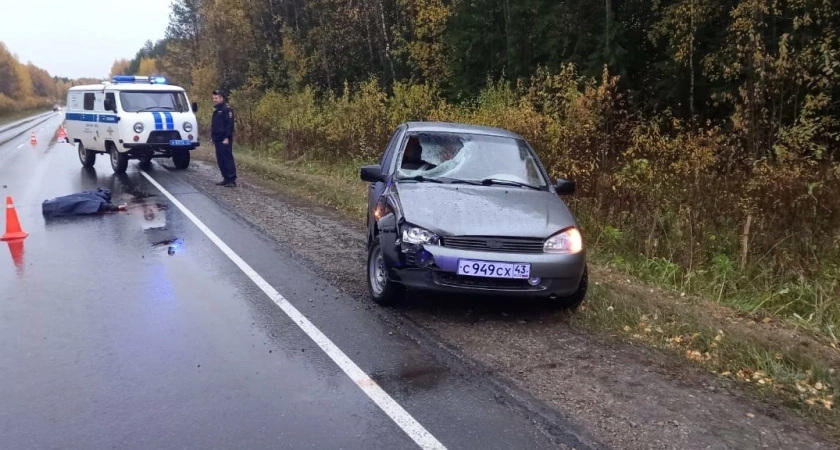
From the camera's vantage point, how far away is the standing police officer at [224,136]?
47.1ft

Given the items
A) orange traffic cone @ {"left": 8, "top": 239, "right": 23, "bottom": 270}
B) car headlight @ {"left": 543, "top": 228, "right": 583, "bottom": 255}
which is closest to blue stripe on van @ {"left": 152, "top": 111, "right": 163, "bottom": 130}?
orange traffic cone @ {"left": 8, "top": 239, "right": 23, "bottom": 270}

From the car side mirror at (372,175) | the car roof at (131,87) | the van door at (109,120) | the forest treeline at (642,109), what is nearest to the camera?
the car side mirror at (372,175)

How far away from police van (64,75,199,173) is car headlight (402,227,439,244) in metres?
13.1

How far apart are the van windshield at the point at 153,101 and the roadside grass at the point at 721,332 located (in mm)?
13253

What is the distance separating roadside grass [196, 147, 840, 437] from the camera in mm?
4352

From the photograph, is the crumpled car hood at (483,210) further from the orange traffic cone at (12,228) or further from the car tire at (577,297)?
the orange traffic cone at (12,228)

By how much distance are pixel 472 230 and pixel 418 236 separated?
0.45 metres

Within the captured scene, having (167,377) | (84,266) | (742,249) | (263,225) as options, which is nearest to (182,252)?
(84,266)

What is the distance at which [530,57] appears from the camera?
22.5 meters

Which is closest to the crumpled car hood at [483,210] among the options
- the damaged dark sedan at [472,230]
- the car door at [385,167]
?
the damaged dark sedan at [472,230]

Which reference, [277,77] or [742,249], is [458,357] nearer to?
[742,249]

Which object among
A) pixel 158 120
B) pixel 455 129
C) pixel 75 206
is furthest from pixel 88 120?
pixel 455 129

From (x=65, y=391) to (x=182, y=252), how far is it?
13.4ft

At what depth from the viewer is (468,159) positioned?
6734 mm
